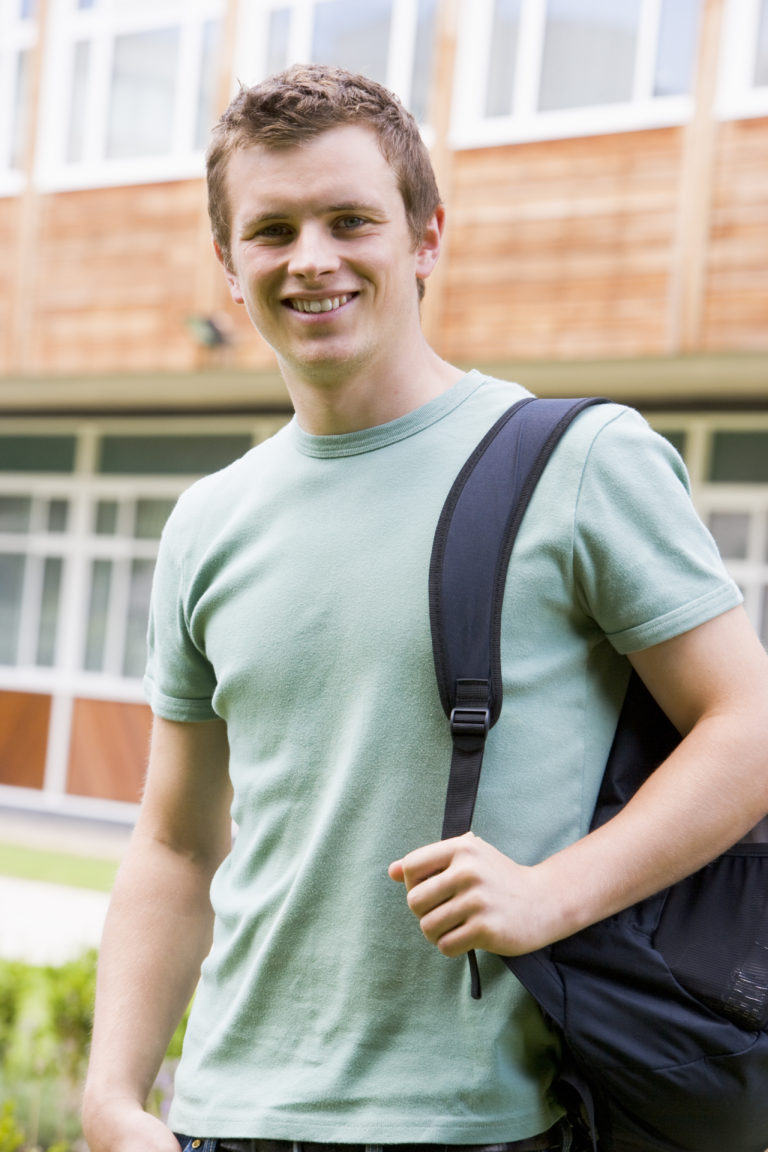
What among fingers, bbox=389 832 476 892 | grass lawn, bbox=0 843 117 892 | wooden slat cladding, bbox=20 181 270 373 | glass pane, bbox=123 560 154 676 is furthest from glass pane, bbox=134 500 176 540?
fingers, bbox=389 832 476 892

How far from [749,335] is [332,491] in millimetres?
7485

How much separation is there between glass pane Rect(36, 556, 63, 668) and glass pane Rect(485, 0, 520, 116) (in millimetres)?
6039

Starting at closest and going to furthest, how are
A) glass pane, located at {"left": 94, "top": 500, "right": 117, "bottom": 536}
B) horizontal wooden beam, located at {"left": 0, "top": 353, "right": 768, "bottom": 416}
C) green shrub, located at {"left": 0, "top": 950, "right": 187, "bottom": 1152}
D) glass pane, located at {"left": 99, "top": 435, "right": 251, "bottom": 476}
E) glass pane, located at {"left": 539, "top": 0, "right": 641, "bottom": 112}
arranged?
green shrub, located at {"left": 0, "top": 950, "right": 187, "bottom": 1152} < horizontal wooden beam, located at {"left": 0, "top": 353, "right": 768, "bottom": 416} < glass pane, located at {"left": 539, "top": 0, "right": 641, "bottom": 112} < glass pane, located at {"left": 99, "top": 435, "right": 251, "bottom": 476} < glass pane, located at {"left": 94, "top": 500, "right": 117, "bottom": 536}

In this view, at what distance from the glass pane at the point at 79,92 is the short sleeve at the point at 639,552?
12.0 meters

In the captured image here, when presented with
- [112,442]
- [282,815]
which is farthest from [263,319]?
[112,442]

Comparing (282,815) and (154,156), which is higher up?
(154,156)

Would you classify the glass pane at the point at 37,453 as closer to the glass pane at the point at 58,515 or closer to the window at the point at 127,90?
the glass pane at the point at 58,515

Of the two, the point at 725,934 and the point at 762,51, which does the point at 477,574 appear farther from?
the point at 762,51

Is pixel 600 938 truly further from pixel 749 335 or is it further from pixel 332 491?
pixel 749 335

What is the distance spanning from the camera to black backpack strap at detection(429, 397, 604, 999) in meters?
1.45

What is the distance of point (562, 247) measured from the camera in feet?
31.0

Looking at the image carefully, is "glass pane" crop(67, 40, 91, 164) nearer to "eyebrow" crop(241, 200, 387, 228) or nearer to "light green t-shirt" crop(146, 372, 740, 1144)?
"eyebrow" crop(241, 200, 387, 228)

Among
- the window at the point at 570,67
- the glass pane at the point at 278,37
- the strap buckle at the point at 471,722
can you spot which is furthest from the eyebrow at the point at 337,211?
the glass pane at the point at 278,37

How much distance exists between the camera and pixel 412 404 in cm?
172
